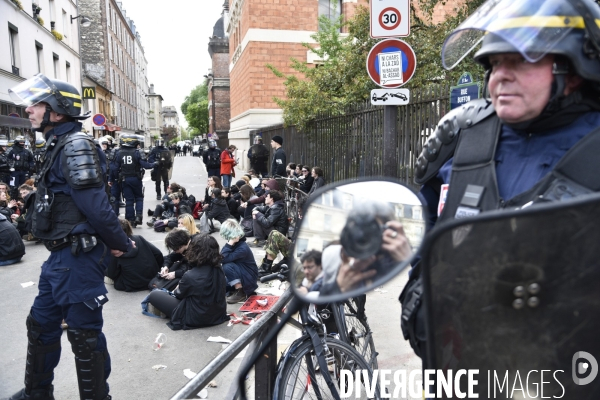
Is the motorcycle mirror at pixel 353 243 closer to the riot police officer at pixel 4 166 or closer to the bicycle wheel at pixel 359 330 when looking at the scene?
the bicycle wheel at pixel 359 330

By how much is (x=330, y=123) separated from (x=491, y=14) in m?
10.5

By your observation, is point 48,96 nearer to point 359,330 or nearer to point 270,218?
point 359,330

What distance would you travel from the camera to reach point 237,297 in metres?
5.86

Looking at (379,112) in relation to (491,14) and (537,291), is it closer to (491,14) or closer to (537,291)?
(491,14)

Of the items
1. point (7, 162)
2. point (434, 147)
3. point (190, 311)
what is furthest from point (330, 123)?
point (434, 147)

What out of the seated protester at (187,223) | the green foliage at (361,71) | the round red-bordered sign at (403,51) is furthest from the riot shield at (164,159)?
the round red-bordered sign at (403,51)

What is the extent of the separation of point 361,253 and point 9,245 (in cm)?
787

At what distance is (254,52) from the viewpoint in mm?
22781

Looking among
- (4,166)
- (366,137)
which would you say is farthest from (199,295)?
(4,166)

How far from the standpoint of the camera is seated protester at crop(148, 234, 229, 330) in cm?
490

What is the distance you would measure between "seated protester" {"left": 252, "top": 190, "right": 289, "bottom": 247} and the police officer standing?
483cm

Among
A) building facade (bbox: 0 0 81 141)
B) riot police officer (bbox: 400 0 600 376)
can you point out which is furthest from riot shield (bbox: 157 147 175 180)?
riot police officer (bbox: 400 0 600 376)

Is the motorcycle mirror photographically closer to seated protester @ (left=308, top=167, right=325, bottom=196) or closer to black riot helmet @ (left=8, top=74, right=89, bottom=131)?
black riot helmet @ (left=8, top=74, right=89, bottom=131)

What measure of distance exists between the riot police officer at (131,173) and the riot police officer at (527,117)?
9586 mm
